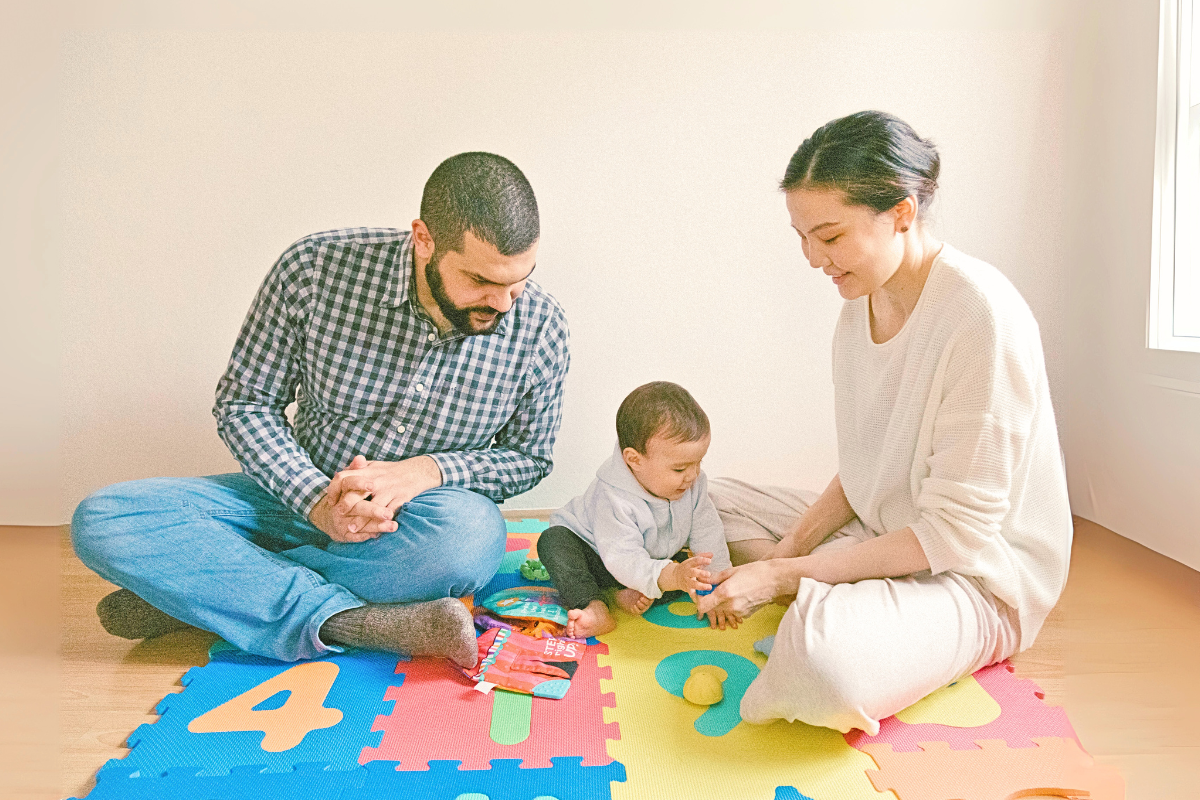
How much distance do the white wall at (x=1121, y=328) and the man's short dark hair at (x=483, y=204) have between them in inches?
57.2

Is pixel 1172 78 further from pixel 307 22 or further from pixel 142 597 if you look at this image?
pixel 142 597

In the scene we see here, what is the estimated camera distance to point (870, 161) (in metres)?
1.16

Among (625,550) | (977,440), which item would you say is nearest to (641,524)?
(625,550)

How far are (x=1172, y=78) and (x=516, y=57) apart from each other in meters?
1.54

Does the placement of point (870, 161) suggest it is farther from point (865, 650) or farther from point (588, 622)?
point (588, 622)

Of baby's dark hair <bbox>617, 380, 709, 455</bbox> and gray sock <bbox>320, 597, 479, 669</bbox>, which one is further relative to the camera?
baby's dark hair <bbox>617, 380, 709, 455</bbox>

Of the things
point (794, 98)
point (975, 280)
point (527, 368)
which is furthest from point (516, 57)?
point (975, 280)

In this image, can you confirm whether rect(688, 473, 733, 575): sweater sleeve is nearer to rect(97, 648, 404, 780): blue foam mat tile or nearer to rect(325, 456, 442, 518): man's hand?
rect(325, 456, 442, 518): man's hand

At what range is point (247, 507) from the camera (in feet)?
4.69

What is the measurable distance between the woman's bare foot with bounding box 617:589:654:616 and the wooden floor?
629 millimetres

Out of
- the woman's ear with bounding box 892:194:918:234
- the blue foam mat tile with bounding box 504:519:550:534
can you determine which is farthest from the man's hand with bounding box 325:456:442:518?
the woman's ear with bounding box 892:194:918:234

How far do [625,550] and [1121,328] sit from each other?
141cm

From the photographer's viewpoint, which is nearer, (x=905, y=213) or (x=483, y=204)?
(x=905, y=213)

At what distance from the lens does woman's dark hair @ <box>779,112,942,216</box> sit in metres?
1.17
